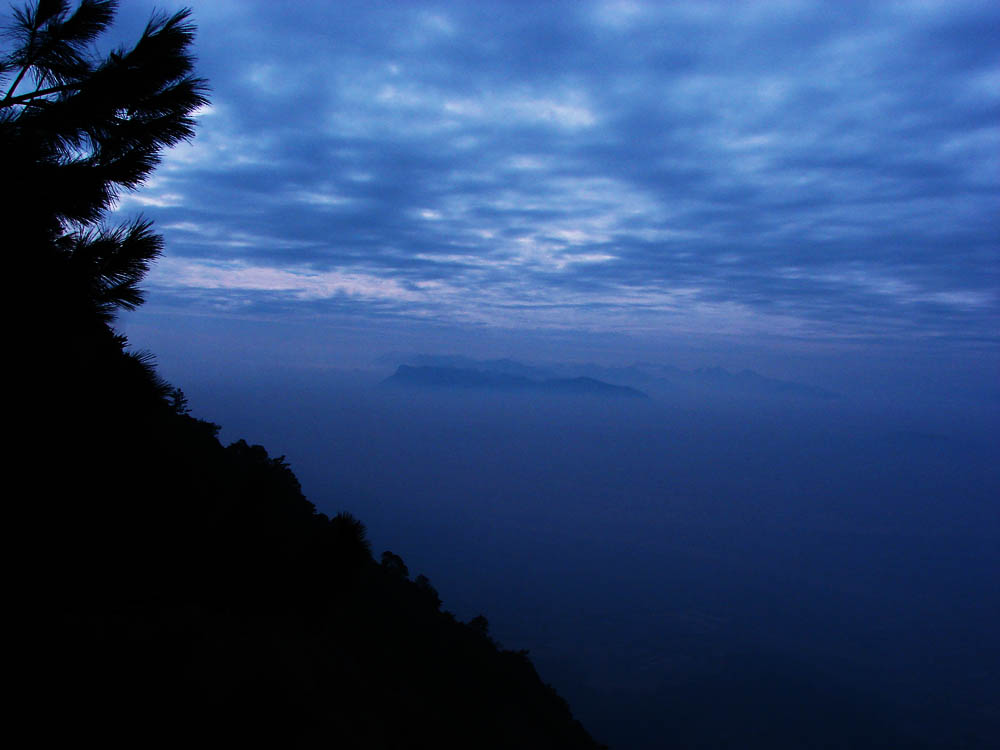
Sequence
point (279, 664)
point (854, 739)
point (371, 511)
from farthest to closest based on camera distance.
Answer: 1. point (371, 511)
2. point (854, 739)
3. point (279, 664)

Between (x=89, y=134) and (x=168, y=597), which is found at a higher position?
(x=89, y=134)

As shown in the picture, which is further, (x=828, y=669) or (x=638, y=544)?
(x=638, y=544)

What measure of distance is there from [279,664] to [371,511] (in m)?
182

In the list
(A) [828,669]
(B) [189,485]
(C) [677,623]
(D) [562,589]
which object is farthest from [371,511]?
(B) [189,485]

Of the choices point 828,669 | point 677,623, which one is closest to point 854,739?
point 828,669

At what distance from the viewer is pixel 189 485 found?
803cm

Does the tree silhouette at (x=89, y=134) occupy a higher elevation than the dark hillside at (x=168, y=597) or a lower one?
higher

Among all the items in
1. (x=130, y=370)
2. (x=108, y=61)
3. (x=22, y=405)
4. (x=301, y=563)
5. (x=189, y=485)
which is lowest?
(x=301, y=563)

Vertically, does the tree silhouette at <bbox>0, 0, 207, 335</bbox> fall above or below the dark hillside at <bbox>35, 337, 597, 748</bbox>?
above

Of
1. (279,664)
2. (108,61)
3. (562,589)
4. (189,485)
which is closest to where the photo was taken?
(108,61)

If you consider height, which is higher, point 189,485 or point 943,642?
point 189,485

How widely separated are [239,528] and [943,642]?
6168 inches

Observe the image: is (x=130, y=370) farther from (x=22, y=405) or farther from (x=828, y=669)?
(x=828, y=669)

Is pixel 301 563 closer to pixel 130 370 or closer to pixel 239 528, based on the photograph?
pixel 239 528
